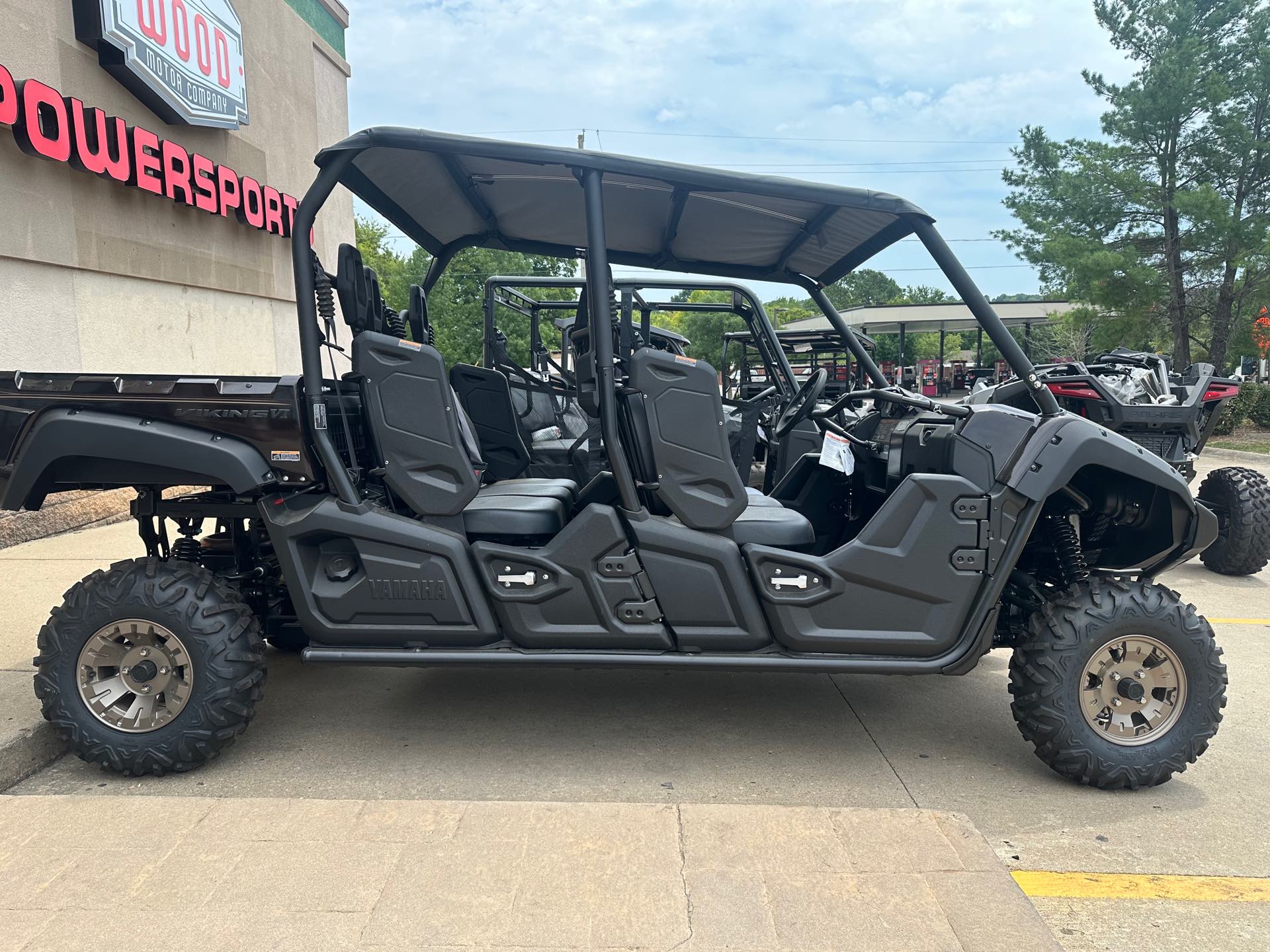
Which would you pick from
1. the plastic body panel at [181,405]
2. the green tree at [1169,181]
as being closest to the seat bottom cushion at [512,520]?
the plastic body panel at [181,405]

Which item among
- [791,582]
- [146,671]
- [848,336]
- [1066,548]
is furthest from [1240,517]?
[146,671]

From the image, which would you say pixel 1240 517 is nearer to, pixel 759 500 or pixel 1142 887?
pixel 759 500

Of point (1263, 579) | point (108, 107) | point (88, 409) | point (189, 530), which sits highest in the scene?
point (108, 107)

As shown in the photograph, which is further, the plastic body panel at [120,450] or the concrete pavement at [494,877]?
the plastic body panel at [120,450]

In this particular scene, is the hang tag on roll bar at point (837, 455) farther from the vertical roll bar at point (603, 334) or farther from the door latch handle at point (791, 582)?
the vertical roll bar at point (603, 334)

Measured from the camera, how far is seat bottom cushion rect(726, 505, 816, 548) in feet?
10.7

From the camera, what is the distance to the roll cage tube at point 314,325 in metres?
3.06

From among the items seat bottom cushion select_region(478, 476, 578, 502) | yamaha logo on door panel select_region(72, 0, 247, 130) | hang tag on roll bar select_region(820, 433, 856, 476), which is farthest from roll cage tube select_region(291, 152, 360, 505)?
yamaha logo on door panel select_region(72, 0, 247, 130)

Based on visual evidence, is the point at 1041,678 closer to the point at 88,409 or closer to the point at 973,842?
the point at 973,842

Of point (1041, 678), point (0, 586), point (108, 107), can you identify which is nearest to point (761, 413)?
point (1041, 678)

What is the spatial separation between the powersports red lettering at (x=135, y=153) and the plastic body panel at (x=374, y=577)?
5752 mm

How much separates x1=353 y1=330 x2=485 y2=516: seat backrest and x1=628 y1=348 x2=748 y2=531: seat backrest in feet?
2.31

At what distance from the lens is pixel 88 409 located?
3.11 meters

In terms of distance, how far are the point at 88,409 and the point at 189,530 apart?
3.06 ft
